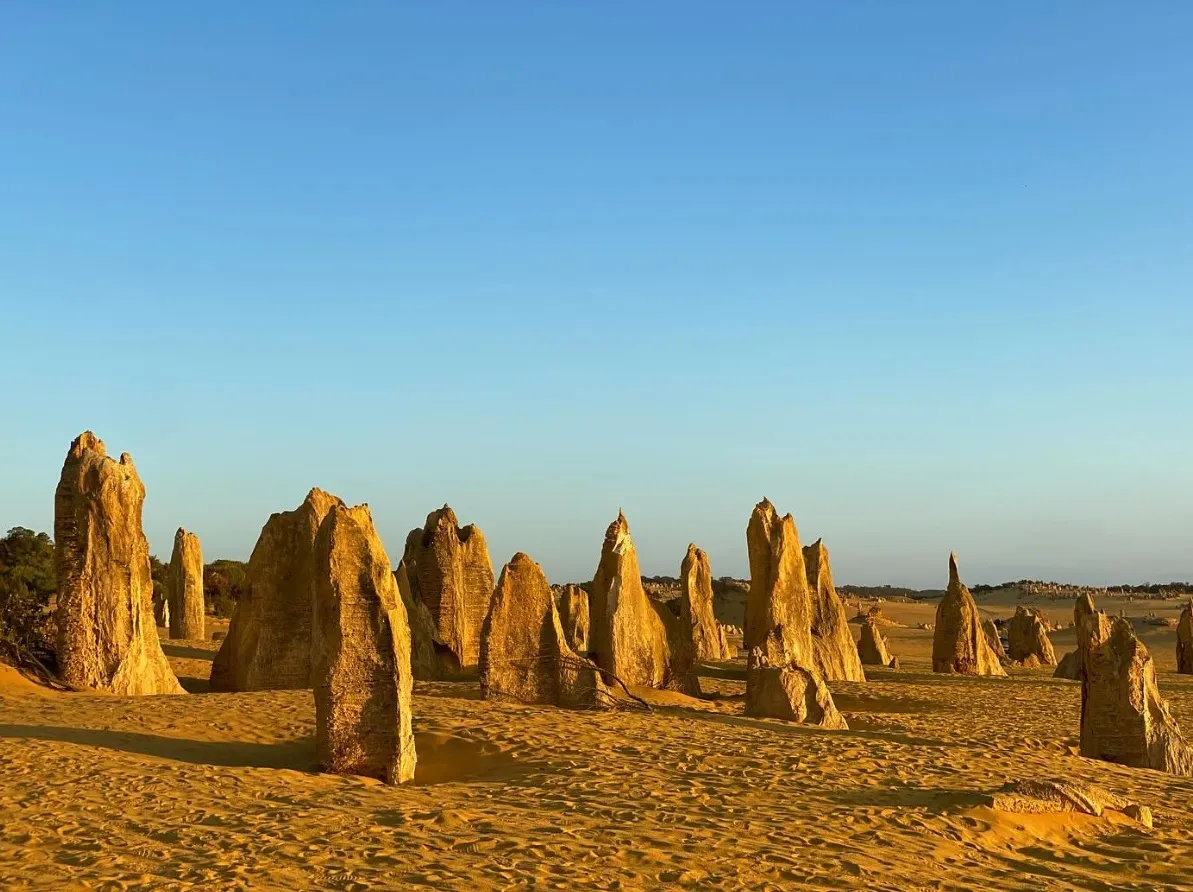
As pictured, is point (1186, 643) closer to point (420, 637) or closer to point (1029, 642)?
point (1029, 642)

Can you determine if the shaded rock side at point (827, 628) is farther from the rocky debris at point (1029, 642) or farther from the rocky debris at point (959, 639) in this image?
the rocky debris at point (1029, 642)

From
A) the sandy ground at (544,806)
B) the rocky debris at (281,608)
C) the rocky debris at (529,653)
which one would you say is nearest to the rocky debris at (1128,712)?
the sandy ground at (544,806)

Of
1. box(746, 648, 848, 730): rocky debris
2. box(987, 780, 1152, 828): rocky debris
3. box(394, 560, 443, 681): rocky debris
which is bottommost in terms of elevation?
box(987, 780, 1152, 828): rocky debris

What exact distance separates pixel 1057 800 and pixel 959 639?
1894 centimetres

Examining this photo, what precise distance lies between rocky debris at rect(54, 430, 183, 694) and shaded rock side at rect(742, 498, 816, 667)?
38.3ft

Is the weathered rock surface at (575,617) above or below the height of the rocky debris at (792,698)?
above

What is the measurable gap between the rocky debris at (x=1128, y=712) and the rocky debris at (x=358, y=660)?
877 centimetres

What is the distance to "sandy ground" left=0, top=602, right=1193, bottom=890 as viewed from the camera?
8.99 meters

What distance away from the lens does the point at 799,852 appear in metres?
9.56

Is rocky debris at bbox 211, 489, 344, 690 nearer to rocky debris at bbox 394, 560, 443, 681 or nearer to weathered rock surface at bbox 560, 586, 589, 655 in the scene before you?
rocky debris at bbox 394, 560, 443, 681

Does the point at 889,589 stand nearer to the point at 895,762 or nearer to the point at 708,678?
the point at 708,678

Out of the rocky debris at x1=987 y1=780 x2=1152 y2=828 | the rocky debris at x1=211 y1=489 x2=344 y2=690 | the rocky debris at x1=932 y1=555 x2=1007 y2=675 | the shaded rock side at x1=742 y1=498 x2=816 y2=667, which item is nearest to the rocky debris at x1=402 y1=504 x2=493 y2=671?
the rocky debris at x1=211 y1=489 x2=344 y2=690

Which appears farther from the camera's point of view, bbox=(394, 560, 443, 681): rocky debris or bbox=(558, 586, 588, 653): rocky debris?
bbox=(558, 586, 588, 653): rocky debris

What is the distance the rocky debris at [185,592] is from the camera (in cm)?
3350
